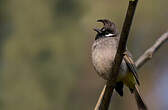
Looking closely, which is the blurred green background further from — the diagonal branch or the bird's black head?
the diagonal branch

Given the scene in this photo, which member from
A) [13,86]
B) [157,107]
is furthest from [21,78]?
[157,107]

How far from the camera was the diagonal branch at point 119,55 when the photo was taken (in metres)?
2.99

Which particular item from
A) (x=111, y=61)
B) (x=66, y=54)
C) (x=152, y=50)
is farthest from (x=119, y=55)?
(x=66, y=54)

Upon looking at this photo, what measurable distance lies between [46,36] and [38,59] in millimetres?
697

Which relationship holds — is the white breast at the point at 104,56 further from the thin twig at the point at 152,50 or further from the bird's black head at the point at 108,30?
the thin twig at the point at 152,50

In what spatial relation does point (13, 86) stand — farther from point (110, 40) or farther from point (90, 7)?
point (110, 40)

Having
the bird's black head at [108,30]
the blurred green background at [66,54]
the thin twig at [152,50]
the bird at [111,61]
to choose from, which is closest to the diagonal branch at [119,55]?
the thin twig at [152,50]

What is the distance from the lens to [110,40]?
482 centimetres

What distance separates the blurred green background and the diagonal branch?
22.9ft

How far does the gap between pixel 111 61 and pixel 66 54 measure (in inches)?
314

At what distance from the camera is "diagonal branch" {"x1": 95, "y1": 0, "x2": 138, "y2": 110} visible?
2.99 meters

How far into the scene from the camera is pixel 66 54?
1258 cm

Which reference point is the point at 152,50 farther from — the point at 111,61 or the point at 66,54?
the point at 66,54

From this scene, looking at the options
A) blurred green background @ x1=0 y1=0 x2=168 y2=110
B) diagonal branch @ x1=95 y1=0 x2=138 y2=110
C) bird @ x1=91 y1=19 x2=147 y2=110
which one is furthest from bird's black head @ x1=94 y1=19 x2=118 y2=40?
blurred green background @ x1=0 y1=0 x2=168 y2=110
